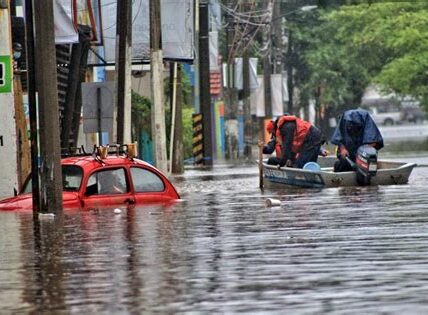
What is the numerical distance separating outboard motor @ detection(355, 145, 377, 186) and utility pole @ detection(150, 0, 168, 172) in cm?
909

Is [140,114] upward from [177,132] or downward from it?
upward

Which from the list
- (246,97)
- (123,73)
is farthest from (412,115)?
(123,73)

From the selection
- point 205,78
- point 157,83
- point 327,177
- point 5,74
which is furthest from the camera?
point 205,78

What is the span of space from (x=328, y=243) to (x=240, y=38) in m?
49.8

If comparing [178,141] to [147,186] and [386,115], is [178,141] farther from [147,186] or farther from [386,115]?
[386,115]

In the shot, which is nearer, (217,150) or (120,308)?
(120,308)

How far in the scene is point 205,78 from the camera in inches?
1928

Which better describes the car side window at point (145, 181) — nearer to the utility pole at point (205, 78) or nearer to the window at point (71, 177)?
the window at point (71, 177)

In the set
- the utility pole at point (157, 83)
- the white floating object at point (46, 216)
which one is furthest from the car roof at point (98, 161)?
the utility pole at point (157, 83)

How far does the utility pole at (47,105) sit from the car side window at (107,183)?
0.93 metres

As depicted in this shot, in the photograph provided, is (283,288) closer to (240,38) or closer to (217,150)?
(240,38)

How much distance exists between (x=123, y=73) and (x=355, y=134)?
18.8ft

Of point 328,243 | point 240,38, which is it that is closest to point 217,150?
point 240,38

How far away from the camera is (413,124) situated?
148625 millimetres
